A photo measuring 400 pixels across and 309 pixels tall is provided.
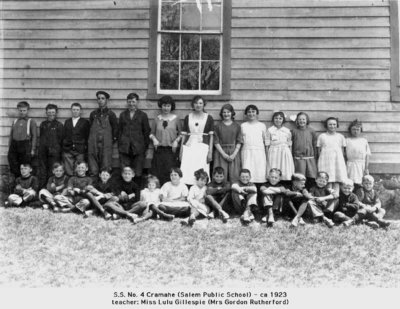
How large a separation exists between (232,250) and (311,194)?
70.9 inches

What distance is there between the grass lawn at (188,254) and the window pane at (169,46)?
9.37 ft

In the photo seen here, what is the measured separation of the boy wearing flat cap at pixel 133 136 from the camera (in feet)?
24.1

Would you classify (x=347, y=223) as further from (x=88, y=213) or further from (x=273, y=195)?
(x=88, y=213)

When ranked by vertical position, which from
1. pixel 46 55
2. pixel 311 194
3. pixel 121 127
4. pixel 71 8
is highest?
pixel 71 8

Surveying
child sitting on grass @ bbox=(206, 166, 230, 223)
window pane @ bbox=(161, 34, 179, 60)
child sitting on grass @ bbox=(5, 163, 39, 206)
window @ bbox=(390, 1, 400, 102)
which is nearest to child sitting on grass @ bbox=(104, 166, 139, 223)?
child sitting on grass @ bbox=(206, 166, 230, 223)

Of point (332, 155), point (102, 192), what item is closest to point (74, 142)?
point (102, 192)

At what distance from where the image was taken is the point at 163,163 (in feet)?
24.2

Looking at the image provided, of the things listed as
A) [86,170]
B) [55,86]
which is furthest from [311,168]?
[55,86]

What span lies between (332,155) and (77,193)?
12.7 feet

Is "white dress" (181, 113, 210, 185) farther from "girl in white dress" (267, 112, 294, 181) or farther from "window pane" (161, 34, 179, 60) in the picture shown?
"window pane" (161, 34, 179, 60)

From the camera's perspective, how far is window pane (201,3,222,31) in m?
7.73

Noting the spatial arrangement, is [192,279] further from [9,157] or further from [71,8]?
[71,8]

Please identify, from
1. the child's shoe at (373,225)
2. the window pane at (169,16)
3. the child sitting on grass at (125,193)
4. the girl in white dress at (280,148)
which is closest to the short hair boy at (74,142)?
the child sitting on grass at (125,193)

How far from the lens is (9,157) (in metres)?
7.68
